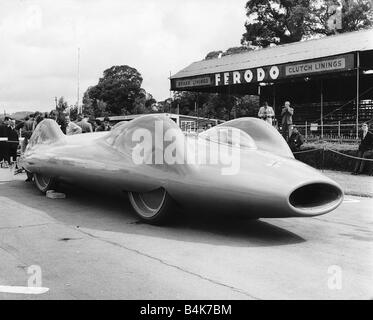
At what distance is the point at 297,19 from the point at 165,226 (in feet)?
159

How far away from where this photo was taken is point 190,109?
66.0 m

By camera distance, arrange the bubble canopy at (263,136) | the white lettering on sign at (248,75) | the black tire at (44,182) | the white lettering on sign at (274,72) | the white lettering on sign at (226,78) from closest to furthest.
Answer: the bubble canopy at (263,136), the black tire at (44,182), the white lettering on sign at (274,72), the white lettering on sign at (248,75), the white lettering on sign at (226,78)

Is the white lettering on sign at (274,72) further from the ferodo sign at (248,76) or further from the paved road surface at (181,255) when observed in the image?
the paved road surface at (181,255)

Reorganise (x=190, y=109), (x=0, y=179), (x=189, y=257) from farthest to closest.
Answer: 1. (x=190, y=109)
2. (x=0, y=179)
3. (x=189, y=257)

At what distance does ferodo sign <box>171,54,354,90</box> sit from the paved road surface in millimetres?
14104

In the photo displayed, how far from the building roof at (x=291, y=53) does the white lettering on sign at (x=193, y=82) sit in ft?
1.08

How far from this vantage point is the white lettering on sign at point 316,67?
20.4m

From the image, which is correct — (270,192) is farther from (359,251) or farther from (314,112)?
(314,112)

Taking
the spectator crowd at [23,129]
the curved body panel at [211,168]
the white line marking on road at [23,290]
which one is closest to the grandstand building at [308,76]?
the spectator crowd at [23,129]

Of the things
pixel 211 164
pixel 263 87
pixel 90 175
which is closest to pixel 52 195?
pixel 90 175

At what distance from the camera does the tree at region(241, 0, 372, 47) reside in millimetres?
49500

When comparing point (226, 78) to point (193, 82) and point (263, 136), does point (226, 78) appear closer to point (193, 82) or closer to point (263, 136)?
point (193, 82)
